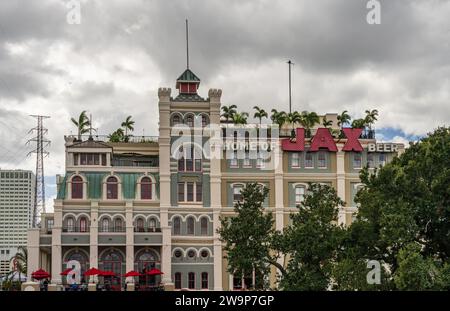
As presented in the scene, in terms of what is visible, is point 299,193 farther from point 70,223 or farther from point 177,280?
point 70,223

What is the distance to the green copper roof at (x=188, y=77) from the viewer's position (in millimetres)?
72650

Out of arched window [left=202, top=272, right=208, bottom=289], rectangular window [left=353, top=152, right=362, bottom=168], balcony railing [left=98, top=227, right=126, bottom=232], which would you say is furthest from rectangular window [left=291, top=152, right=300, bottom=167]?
balcony railing [left=98, top=227, right=126, bottom=232]

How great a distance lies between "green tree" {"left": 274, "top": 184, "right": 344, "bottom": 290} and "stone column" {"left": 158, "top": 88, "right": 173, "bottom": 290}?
2360 centimetres

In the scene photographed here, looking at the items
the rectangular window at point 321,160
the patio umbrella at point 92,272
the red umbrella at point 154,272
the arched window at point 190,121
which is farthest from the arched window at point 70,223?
the rectangular window at point 321,160

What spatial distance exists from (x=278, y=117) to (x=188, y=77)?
1037 cm

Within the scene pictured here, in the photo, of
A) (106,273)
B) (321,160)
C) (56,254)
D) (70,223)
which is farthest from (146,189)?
(321,160)

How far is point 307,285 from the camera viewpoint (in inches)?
1689

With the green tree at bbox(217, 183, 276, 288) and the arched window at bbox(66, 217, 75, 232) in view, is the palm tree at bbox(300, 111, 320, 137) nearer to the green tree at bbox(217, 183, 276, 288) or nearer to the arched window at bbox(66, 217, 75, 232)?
the arched window at bbox(66, 217, 75, 232)

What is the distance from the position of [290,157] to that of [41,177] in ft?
89.1

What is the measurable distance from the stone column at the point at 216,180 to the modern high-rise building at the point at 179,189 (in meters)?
0.09

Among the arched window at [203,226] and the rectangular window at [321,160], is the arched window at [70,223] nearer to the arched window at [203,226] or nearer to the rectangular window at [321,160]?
the arched window at [203,226]
